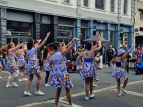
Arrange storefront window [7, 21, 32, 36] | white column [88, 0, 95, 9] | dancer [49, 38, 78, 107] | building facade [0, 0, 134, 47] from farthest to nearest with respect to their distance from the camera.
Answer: white column [88, 0, 95, 9]
storefront window [7, 21, 32, 36]
building facade [0, 0, 134, 47]
dancer [49, 38, 78, 107]

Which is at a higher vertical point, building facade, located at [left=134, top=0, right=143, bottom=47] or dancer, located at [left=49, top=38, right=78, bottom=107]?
building facade, located at [left=134, top=0, right=143, bottom=47]

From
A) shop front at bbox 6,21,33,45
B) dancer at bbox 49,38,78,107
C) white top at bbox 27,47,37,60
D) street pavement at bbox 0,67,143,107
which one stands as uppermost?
shop front at bbox 6,21,33,45

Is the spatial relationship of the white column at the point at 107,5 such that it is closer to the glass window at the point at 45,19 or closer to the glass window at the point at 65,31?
the glass window at the point at 65,31

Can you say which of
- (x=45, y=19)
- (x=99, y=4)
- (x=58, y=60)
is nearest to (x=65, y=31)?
(x=45, y=19)

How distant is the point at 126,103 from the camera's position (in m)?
5.91

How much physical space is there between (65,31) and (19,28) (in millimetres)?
5244

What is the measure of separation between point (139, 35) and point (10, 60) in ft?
83.5

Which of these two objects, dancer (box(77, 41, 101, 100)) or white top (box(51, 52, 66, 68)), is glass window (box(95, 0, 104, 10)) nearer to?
dancer (box(77, 41, 101, 100))

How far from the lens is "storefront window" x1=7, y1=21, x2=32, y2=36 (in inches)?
655

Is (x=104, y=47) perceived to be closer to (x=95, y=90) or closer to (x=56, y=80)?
(x=95, y=90)

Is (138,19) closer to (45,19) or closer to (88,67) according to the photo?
(45,19)

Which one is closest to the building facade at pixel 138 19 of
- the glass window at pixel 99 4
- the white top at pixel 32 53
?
the glass window at pixel 99 4

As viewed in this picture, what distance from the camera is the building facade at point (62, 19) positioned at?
16.5 m

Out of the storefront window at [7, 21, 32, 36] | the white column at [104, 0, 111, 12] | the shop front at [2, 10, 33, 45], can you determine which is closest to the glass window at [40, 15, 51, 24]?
the shop front at [2, 10, 33, 45]
